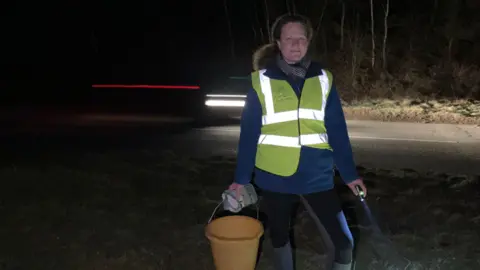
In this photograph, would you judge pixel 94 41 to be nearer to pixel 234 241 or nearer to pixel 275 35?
pixel 275 35

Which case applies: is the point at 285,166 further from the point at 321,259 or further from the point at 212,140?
the point at 212,140

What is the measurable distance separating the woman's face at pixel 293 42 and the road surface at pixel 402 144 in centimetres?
525

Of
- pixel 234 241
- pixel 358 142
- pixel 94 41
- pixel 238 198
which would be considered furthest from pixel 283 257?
pixel 94 41

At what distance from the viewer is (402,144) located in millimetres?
10172

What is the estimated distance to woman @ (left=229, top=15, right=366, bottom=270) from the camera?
3.15 metres

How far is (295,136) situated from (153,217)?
271cm

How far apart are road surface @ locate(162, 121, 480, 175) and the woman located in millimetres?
5033

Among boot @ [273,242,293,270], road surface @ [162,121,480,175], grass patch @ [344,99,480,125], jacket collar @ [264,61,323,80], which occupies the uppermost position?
jacket collar @ [264,61,323,80]

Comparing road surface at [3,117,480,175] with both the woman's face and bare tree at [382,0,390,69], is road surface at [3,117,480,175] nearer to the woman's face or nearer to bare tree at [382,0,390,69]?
the woman's face

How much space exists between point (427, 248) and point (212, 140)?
21.2ft

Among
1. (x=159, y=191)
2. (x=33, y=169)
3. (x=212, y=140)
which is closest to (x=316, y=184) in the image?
(x=159, y=191)

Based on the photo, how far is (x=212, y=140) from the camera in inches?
420

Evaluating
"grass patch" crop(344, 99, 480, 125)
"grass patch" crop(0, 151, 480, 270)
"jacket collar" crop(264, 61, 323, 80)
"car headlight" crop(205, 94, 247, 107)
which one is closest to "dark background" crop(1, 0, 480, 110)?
"car headlight" crop(205, 94, 247, 107)

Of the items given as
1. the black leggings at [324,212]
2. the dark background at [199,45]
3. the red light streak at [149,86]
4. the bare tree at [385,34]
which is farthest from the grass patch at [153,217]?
the bare tree at [385,34]
